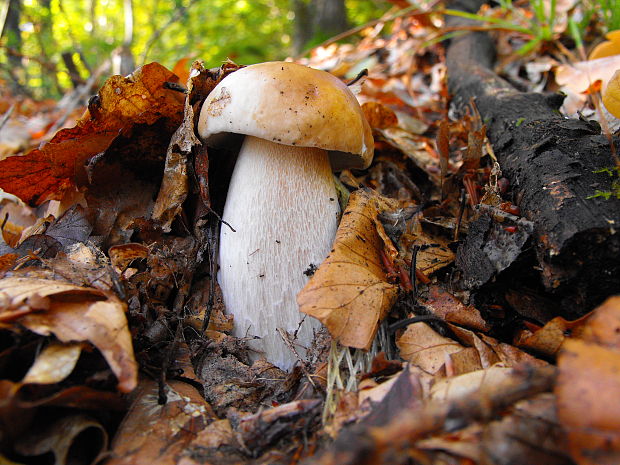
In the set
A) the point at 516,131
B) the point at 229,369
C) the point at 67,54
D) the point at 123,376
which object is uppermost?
the point at 67,54

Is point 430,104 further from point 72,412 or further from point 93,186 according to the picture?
point 72,412

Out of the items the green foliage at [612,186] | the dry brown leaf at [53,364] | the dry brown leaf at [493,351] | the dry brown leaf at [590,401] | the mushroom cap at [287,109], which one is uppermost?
the mushroom cap at [287,109]

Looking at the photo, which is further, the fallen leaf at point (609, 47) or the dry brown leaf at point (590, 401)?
the fallen leaf at point (609, 47)

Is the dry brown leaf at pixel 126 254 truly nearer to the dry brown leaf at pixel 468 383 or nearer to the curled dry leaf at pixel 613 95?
the dry brown leaf at pixel 468 383

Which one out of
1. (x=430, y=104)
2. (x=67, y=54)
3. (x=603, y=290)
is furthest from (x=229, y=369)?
(x=67, y=54)

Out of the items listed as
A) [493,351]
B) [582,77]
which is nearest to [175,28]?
[582,77]

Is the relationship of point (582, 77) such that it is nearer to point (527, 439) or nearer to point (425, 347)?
point (425, 347)

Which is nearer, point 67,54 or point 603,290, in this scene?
point 603,290

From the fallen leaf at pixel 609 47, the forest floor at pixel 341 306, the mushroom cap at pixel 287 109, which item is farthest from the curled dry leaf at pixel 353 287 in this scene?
the fallen leaf at pixel 609 47
